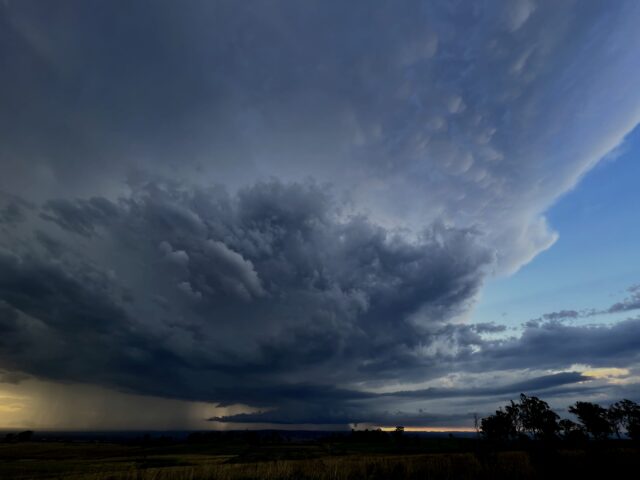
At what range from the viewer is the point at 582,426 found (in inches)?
4798

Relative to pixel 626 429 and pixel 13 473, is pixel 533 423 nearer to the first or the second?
pixel 626 429

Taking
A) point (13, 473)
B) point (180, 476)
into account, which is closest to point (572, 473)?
point (180, 476)

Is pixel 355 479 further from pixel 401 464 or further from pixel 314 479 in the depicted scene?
pixel 401 464

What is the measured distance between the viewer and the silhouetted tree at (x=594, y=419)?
384 feet

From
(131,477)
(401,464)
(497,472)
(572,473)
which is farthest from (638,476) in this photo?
(131,477)

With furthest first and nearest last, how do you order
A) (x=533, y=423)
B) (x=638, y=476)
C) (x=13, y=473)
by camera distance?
(x=533, y=423) < (x=13, y=473) < (x=638, y=476)

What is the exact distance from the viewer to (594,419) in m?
117

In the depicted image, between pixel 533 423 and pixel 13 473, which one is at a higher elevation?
pixel 533 423

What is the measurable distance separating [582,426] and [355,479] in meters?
135

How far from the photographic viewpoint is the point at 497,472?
26.4m

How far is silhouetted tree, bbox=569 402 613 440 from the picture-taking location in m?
117

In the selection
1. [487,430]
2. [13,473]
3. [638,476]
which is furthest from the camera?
[487,430]

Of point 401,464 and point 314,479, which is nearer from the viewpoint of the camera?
point 314,479

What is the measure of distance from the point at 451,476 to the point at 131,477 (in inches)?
1137
